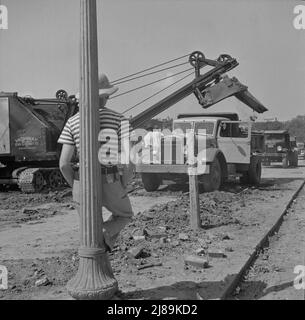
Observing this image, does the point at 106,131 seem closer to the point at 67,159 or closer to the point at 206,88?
the point at 67,159

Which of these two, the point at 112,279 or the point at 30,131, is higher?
the point at 30,131

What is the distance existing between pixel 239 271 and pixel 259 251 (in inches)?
50.8

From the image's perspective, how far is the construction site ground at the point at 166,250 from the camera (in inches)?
187

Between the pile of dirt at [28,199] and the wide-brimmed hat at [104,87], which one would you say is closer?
the wide-brimmed hat at [104,87]

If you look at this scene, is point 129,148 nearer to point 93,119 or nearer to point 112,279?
point 93,119

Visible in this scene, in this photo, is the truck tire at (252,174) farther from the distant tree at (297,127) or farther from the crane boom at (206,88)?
the distant tree at (297,127)

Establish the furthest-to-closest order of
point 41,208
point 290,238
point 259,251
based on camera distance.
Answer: point 41,208 → point 290,238 → point 259,251

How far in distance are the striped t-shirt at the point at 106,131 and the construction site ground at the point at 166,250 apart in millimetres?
1291

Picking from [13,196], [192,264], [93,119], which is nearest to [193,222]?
[192,264]

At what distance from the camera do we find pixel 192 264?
17.8ft

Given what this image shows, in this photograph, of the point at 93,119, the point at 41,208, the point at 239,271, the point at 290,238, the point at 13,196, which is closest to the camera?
the point at 93,119

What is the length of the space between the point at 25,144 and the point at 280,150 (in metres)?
17.4
